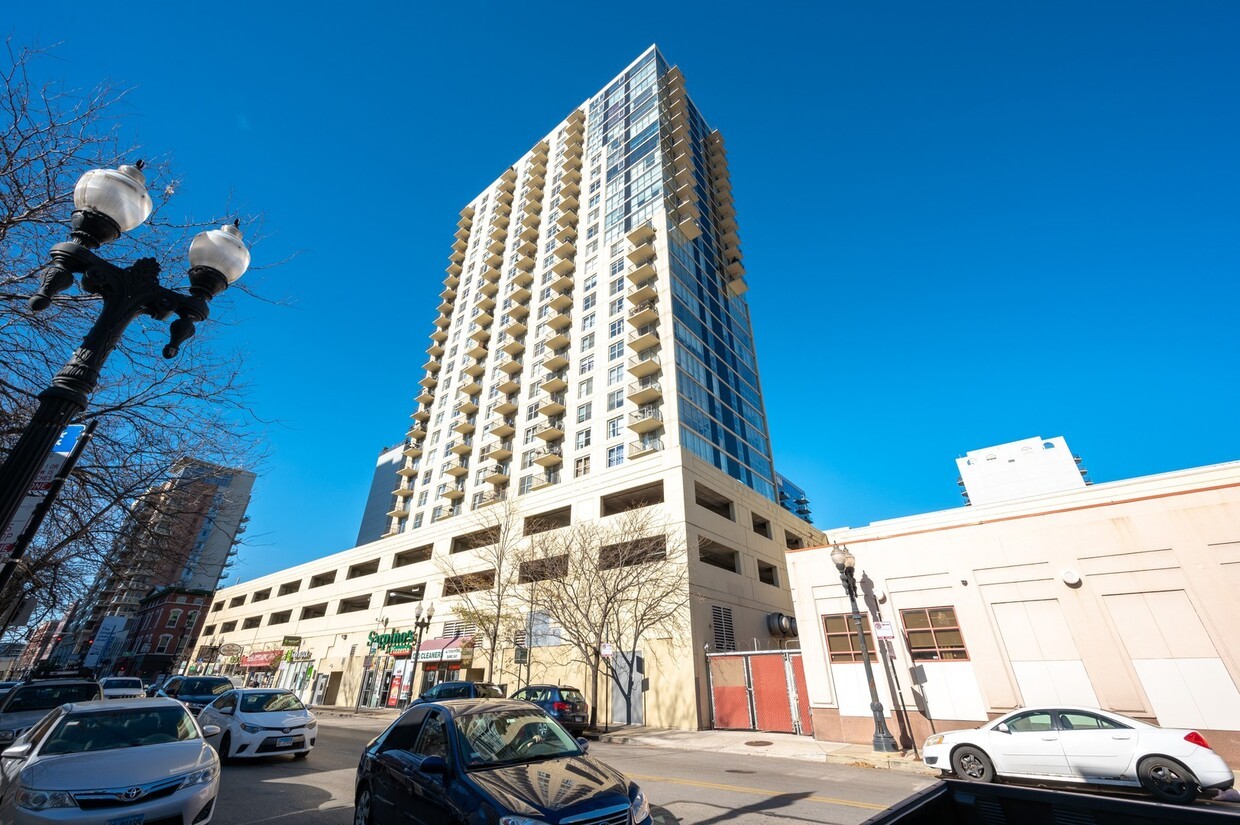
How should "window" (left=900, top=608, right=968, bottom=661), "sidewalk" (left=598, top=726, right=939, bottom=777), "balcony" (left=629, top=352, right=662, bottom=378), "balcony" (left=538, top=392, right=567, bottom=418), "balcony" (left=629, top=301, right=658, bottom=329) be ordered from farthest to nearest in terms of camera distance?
"balcony" (left=538, top=392, right=567, bottom=418) → "balcony" (left=629, top=301, right=658, bottom=329) → "balcony" (left=629, top=352, right=662, bottom=378) → "window" (left=900, top=608, right=968, bottom=661) → "sidewalk" (left=598, top=726, right=939, bottom=777)

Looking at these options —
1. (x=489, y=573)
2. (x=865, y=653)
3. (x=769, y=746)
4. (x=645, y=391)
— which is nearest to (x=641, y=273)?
(x=645, y=391)

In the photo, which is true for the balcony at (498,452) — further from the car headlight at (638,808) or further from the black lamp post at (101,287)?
the car headlight at (638,808)

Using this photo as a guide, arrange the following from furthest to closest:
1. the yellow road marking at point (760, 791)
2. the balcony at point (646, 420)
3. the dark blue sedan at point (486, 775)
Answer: the balcony at point (646, 420)
the yellow road marking at point (760, 791)
the dark blue sedan at point (486, 775)

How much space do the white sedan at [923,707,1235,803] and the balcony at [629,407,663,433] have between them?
24.0 meters

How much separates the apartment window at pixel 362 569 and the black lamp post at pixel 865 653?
44631 millimetres

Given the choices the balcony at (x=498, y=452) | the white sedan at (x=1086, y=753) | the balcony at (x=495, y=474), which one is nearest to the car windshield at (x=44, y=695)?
the white sedan at (x=1086, y=753)

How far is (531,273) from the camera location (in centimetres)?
5412

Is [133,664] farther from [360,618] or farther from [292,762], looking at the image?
[292,762]

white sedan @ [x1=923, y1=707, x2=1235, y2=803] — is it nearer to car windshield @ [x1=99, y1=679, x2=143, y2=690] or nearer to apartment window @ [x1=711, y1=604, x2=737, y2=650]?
apartment window @ [x1=711, y1=604, x2=737, y2=650]

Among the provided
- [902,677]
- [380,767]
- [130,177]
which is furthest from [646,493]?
[130,177]

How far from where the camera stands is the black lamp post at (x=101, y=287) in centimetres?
426

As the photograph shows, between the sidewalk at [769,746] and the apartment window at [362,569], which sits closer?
the sidewalk at [769,746]

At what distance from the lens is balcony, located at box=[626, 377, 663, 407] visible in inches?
1384

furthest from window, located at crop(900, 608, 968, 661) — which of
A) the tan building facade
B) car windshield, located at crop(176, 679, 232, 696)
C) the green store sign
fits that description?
the green store sign
